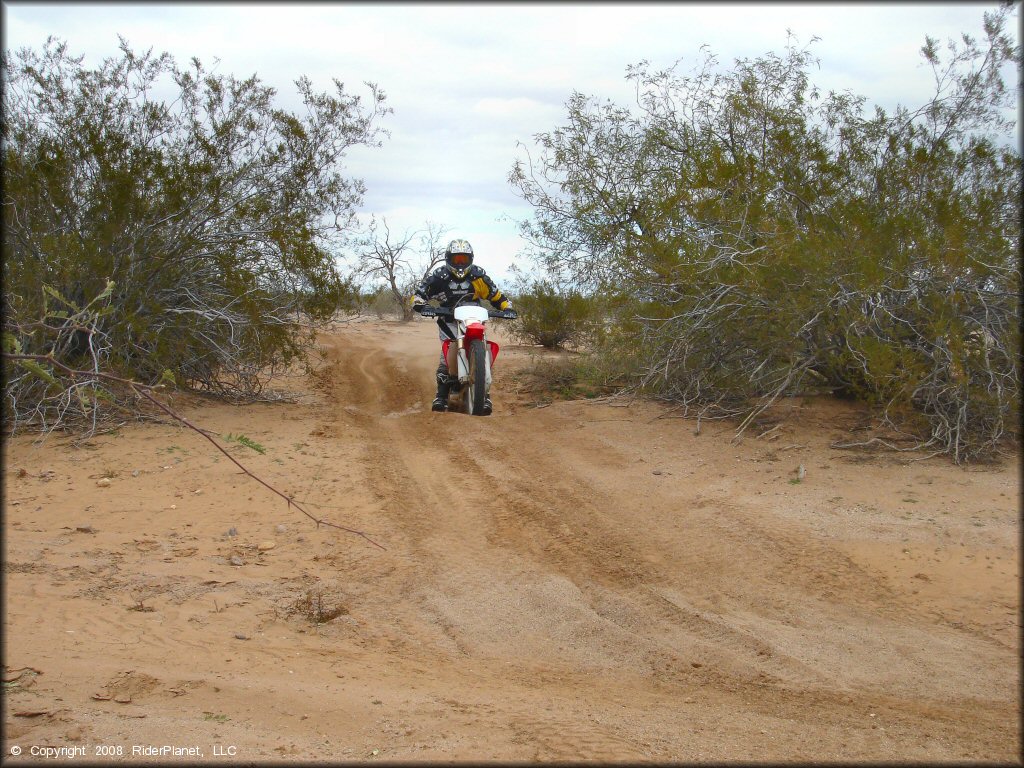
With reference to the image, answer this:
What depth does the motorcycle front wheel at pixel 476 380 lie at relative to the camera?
9562 millimetres

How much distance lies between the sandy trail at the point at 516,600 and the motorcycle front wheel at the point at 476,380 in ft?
3.84

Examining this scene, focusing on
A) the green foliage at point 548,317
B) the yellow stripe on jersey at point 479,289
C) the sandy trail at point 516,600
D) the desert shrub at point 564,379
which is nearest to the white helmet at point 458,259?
the yellow stripe on jersey at point 479,289

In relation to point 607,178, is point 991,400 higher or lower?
lower

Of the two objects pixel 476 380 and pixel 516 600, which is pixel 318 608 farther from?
pixel 476 380

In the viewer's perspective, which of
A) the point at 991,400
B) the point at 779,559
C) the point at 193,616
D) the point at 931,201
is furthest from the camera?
the point at 931,201

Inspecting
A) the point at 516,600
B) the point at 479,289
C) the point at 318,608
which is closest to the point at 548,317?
the point at 479,289

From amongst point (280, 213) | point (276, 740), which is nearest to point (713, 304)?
point (280, 213)

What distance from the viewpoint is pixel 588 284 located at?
39.3 feet

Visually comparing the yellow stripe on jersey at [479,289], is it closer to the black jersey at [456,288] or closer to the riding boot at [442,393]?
the black jersey at [456,288]

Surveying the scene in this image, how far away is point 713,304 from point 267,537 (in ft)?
15.5

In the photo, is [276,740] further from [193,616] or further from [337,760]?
[193,616]

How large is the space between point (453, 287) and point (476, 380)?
126cm

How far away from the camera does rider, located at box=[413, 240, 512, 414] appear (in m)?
10.2

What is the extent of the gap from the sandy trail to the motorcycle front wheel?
3.84 feet
